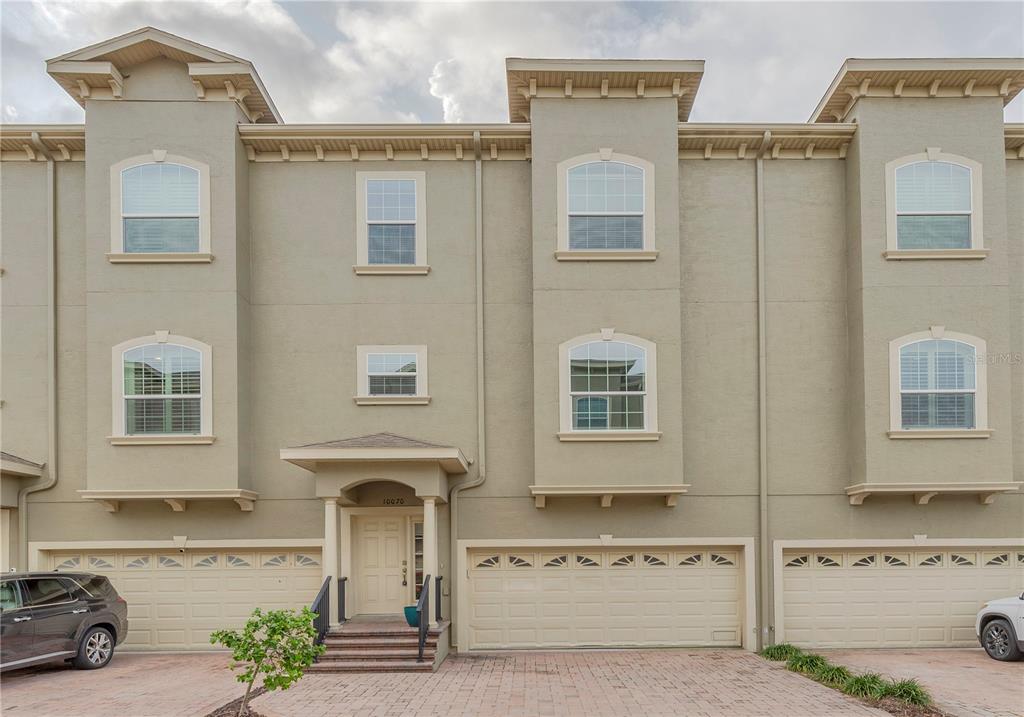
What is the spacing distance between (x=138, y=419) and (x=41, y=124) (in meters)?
4.99

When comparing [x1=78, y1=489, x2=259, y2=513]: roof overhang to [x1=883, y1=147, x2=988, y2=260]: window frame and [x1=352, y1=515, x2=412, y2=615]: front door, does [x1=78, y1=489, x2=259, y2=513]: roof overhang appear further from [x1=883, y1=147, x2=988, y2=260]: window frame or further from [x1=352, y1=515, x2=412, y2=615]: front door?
[x1=883, y1=147, x2=988, y2=260]: window frame

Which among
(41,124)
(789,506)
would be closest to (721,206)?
(789,506)

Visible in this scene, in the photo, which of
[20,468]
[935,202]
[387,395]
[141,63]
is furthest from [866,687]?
[141,63]

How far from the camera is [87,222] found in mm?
13273

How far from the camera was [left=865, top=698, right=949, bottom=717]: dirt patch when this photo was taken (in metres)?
9.12

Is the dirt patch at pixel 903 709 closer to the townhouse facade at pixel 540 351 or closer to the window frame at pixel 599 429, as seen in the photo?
the townhouse facade at pixel 540 351

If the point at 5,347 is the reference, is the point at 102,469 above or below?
below

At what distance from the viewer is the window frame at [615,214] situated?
13328 mm

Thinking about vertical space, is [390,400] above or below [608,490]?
above

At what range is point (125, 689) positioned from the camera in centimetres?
1052

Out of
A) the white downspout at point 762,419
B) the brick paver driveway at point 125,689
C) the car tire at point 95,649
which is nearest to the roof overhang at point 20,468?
the car tire at point 95,649

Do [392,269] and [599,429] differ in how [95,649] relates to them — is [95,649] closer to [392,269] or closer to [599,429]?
[392,269]

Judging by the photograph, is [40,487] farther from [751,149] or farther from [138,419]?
[751,149]

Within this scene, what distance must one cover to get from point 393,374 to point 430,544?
2836 millimetres
